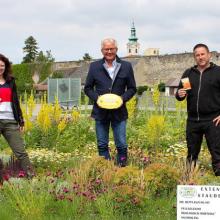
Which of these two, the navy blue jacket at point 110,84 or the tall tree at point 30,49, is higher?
the tall tree at point 30,49

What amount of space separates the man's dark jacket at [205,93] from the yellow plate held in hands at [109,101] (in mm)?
771

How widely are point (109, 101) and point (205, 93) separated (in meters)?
1.11

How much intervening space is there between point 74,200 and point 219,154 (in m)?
2.14

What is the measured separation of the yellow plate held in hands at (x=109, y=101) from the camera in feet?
19.6

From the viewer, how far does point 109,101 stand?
600 centimetres

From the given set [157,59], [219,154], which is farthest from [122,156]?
[157,59]

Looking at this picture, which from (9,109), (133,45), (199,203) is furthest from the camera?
(133,45)

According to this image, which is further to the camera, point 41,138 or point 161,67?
point 161,67

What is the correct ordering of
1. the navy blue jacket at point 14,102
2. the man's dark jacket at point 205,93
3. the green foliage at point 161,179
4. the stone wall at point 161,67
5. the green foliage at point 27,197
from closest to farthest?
the green foliage at point 27,197
the green foliage at point 161,179
the man's dark jacket at point 205,93
the navy blue jacket at point 14,102
the stone wall at point 161,67

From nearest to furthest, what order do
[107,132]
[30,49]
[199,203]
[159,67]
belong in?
1. [199,203]
2. [107,132]
3. [159,67]
4. [30,49]

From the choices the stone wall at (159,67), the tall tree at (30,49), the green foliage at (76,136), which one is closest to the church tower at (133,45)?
the tall tree at (30,49)

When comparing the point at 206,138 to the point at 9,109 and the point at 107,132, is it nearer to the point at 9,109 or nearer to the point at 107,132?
the point at 107,132

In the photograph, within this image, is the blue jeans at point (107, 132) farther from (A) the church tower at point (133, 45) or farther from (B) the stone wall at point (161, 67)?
(A) the church tower at point (133, 45)

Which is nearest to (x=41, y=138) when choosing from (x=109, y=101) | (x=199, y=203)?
(x=109, y=101)
